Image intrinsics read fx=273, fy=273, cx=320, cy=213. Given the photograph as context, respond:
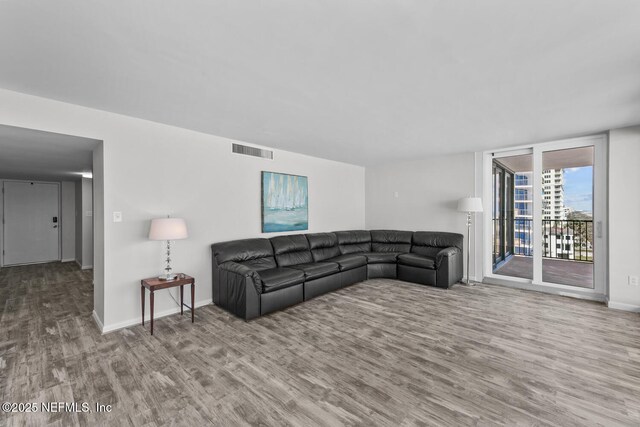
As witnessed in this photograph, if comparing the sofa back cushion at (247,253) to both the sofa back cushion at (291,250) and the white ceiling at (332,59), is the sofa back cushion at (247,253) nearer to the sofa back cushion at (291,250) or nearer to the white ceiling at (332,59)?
the sofa back cushion at (291,250)

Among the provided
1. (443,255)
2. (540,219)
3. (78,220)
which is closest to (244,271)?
(443,255)

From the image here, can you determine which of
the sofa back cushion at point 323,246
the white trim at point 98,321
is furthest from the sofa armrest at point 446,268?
the white trim at point 98,321

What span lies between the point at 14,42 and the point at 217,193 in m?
2.46

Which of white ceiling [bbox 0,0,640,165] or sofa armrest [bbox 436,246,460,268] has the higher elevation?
white ceiling [bbox 0,0,640,165]

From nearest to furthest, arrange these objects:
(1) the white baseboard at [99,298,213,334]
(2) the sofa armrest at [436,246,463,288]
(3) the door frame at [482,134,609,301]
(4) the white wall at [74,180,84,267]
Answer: (1) the white baseboard at [99,298,213,334] → (3) the door frame at [482,134,609,301] → (2) the sofa armrest at [436,246,463,288] → (4) the white wall at [74,180,84,267]

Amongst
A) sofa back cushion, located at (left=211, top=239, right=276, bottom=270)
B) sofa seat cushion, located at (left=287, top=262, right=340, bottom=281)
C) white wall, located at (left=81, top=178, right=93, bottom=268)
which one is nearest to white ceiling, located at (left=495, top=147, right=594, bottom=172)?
sofa seat cushion, located at (left=287, top=262, right=340, bottom=281)

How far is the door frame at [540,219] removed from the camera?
4.02 m

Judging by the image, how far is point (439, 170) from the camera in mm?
5688

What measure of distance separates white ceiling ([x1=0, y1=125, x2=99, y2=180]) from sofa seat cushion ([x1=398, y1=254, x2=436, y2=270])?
492 cm

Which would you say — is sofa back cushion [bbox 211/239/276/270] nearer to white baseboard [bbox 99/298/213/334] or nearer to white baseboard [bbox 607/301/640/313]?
white baseboard [bbox 99/298/213/334]

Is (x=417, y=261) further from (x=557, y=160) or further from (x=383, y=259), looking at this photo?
(x=557, y=160)

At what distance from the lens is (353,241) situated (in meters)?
A: 5.98

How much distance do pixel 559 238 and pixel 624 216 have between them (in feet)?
4.72

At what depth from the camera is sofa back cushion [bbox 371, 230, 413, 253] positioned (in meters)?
5.84
